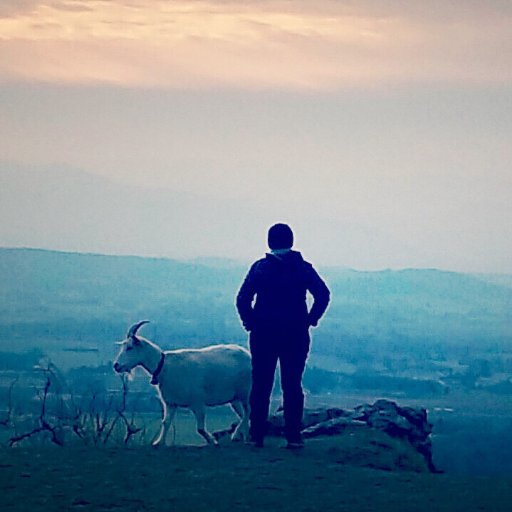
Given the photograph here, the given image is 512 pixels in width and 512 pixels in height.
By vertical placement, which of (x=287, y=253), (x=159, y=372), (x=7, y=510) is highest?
(x=287, y=253)

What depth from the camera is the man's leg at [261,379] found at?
→ 14.0 meters

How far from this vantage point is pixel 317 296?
13.9 m

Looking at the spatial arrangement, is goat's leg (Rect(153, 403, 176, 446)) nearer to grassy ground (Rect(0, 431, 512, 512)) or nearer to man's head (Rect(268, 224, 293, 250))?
grassy ground (Rect(0, 431, 512, 512))

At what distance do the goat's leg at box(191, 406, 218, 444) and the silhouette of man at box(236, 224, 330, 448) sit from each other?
742 millimetres

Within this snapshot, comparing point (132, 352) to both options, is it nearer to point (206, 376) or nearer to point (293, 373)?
point (206, 376)

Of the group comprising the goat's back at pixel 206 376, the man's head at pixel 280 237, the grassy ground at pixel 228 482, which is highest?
the man's head at pixel 280 237

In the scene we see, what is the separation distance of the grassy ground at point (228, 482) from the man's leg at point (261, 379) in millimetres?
341

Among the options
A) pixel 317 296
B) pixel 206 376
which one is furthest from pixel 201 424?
pixel 317 296

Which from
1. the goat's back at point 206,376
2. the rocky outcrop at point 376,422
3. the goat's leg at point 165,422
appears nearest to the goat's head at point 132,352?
the goat's back at point 206,376

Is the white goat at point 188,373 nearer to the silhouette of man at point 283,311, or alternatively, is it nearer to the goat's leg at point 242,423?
the goat's leg at point 242,423

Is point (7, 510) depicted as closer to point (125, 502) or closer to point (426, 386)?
point (125, 502)

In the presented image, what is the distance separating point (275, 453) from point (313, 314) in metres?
1.58

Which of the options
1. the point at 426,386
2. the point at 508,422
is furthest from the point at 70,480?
the point at 426,386

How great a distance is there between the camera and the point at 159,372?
14.5 m
